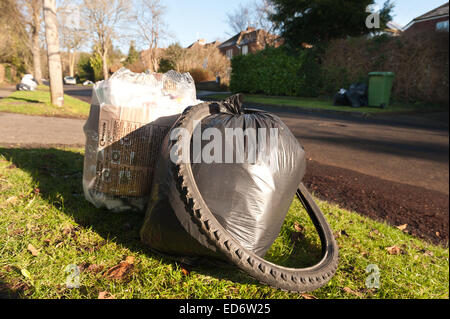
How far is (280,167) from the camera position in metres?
1.67

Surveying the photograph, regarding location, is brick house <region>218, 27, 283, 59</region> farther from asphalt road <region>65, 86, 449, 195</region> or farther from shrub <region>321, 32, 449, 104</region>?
asphalt road <region>65, 86, 449, 195</region>

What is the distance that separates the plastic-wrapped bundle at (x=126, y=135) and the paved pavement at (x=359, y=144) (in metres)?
2.81

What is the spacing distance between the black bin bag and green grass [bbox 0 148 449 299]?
17cm

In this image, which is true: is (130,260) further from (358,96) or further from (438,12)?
(358,96)

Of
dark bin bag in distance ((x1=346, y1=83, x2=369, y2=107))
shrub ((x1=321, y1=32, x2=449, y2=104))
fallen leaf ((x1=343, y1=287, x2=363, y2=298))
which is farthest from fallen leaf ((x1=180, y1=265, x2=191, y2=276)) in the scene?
dark bin bag in distance ((x1=346, y1=83, x2=369, y2=107))

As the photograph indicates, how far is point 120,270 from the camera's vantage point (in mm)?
1624

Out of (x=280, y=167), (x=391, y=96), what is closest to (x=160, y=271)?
(x=280, y=167)

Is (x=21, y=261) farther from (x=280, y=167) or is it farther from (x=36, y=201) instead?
(x=280, y=167)

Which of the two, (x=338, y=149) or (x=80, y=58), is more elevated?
(x=80, y=58)

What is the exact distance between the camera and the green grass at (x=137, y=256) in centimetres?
150

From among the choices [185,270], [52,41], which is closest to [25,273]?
[185,270]

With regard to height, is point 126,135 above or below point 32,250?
above

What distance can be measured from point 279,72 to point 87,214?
16.5m

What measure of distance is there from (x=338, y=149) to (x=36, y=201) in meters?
4.99
